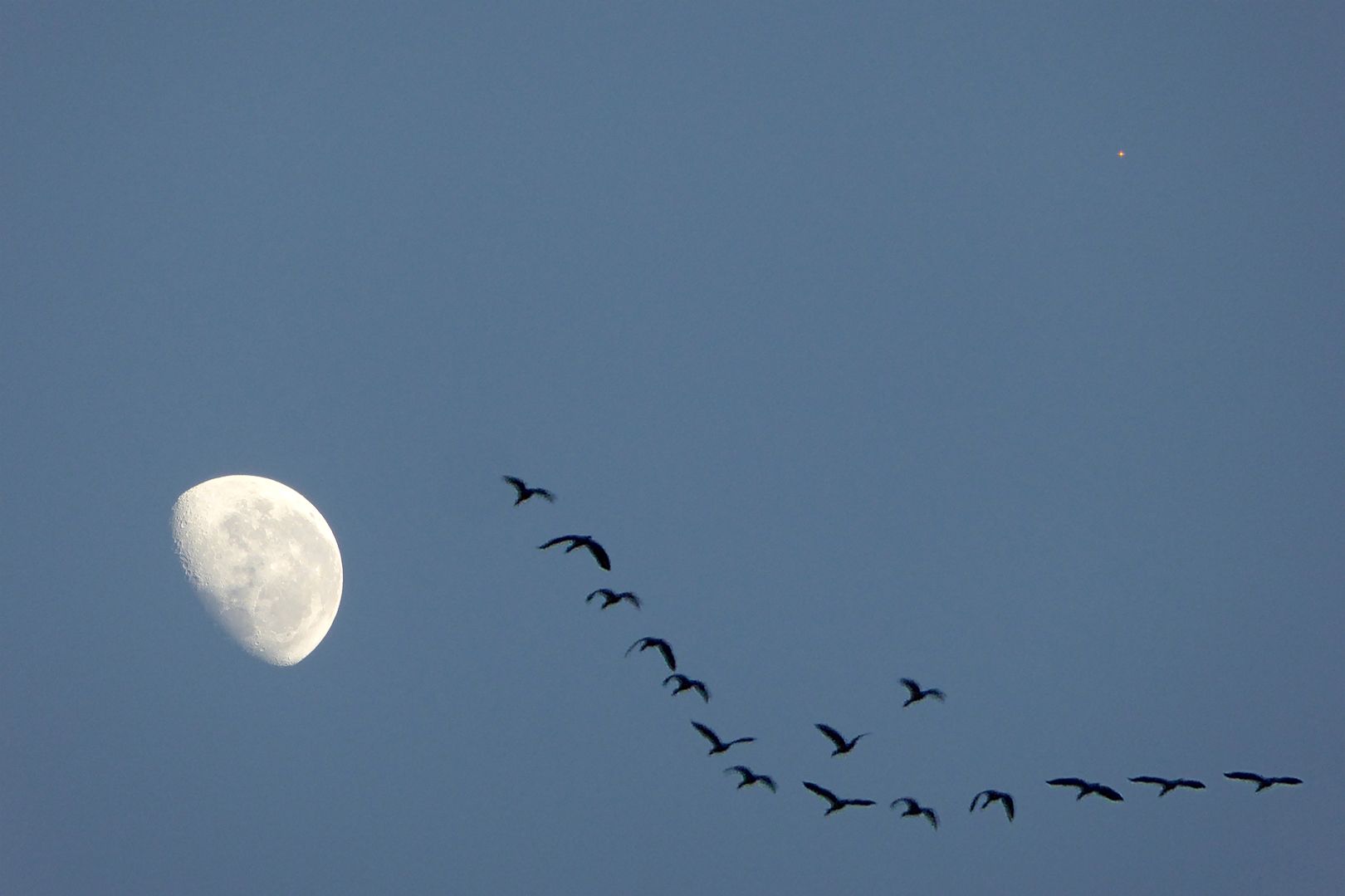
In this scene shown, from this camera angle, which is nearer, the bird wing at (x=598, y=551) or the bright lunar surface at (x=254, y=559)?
the bird wing at (x=598, y=551)

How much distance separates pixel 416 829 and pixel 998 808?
326 feet

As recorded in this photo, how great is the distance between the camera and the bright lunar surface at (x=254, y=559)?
61156 mm

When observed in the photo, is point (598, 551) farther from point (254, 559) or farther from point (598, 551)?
point (254, 559)

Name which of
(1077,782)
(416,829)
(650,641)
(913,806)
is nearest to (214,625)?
(650,641)

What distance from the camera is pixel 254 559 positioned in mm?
61719

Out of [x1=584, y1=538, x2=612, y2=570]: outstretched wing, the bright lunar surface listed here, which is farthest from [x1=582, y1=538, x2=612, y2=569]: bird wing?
the bright lunar surface

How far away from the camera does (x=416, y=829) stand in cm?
19300

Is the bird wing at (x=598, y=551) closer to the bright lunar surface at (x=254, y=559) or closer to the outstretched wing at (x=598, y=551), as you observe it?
the outstretched wing at (x=598, y=551)

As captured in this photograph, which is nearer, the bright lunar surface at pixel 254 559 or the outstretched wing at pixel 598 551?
the outstretched wing at pixel 598 551

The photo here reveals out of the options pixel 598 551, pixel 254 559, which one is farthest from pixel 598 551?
pixel 254 559

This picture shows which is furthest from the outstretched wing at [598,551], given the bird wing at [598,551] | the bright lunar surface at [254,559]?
the bright lunar surface at [254,559]

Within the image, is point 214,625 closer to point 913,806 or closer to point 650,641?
point 650,641

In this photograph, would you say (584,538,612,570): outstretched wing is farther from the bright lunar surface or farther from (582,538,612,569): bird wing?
the bright lunar surface

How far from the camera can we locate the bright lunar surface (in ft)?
201
